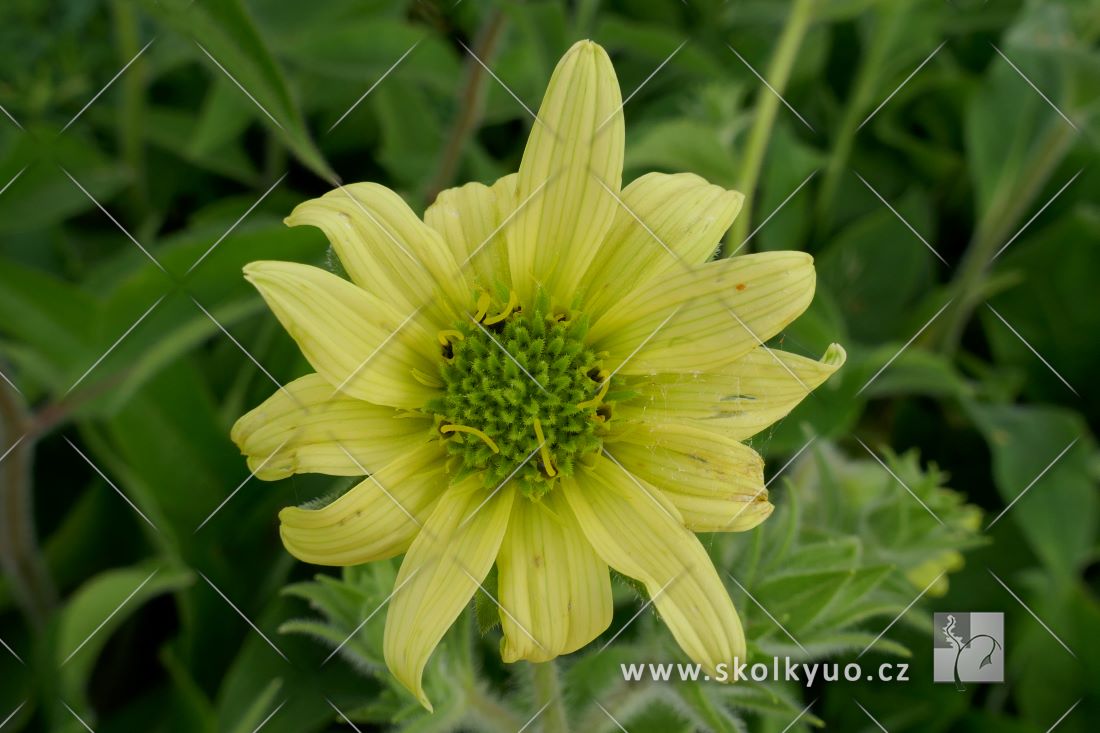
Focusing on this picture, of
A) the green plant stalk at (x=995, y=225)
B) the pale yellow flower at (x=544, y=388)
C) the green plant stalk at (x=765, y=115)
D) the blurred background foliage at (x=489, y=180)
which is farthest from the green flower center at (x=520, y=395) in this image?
the green plant stalk at (x=995, y=225)

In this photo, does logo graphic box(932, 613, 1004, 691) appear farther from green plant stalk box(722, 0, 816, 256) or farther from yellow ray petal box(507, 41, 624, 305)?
yellow ray petal box(507, 41, 624, 305)

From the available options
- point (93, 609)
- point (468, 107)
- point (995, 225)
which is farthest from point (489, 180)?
point (995, 225)

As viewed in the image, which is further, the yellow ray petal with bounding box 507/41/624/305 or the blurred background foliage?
the blurred background foliage

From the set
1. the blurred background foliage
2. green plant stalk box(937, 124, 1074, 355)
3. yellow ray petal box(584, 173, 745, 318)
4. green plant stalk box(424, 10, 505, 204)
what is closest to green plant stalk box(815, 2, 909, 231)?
the blurred background foliage

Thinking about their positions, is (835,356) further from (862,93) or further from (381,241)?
(862,93)

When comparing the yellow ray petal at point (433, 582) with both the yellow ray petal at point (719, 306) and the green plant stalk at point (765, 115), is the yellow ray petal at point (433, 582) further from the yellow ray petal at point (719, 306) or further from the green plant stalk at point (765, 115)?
the green plant stalk at point (765, 115)

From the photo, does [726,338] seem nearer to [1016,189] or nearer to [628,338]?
[628,338]

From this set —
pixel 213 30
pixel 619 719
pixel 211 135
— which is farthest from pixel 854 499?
pixel 211 135

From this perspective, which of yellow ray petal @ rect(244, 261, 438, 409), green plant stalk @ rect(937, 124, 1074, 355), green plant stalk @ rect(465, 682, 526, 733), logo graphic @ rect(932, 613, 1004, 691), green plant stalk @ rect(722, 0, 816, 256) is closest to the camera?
yellow ray petal @ rect(244, 261, 438, 409)
